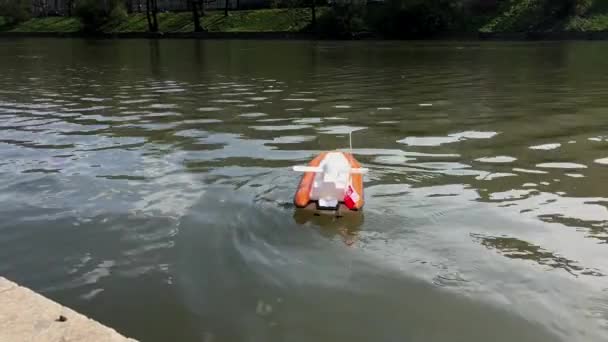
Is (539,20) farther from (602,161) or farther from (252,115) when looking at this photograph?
(602,161)

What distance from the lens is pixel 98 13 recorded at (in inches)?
3910

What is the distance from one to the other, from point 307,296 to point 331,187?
266 cm

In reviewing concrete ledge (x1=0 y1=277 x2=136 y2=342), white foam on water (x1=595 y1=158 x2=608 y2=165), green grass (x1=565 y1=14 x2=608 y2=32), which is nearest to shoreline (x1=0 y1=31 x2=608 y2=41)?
green grass (x1=565 y1=14 x2=608 y2=32)

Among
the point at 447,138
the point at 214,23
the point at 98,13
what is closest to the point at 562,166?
the point at 447,138

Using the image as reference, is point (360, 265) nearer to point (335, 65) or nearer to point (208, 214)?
point (208, 214)

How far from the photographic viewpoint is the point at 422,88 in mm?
25781

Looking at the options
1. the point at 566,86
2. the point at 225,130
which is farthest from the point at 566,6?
the point at 225,130

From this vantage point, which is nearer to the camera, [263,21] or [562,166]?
[562,166]

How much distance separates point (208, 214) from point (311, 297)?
10.9ft

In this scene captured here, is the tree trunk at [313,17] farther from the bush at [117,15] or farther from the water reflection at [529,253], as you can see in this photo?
the water reflection at [529,253]

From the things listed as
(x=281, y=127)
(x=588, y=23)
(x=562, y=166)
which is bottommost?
(x=562, y=166)

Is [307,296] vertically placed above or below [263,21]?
below

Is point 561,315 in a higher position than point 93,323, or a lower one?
lower

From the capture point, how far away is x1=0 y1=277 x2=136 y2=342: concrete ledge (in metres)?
5.05
